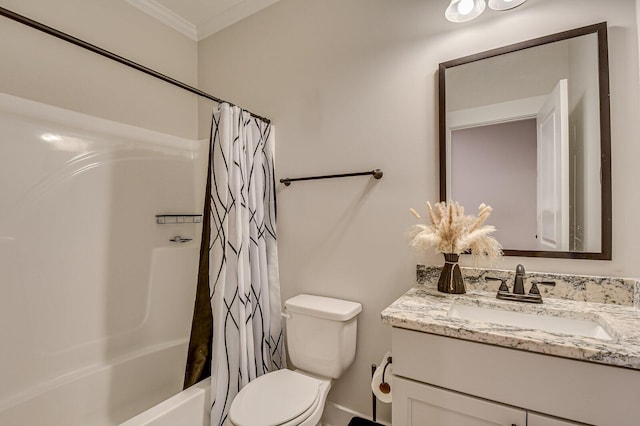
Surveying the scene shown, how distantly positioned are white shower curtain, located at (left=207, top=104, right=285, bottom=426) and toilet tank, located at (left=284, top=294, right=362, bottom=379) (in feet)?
0.66

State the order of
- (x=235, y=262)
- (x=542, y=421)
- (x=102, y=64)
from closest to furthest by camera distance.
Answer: (x=542, y=421) < (x=235, y=262) < (x=102, y=64)

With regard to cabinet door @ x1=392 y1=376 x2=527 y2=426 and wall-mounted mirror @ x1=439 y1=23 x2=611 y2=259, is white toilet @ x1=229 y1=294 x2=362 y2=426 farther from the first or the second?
wall-mounted mirror @ x1=439 y1=23 x2=611 y2=259

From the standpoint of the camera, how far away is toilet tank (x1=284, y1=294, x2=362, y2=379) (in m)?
1.46

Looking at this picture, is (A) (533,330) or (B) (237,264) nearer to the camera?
(A) (533,330)

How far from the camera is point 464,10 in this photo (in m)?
1.24

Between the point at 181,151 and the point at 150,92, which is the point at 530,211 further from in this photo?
the point at 150,92

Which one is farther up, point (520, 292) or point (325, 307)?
point (520, 292)

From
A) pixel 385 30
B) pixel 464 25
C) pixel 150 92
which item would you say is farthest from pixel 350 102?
pixel 150 92

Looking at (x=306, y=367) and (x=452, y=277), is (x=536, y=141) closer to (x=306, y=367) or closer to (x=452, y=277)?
(x=452, y=277)

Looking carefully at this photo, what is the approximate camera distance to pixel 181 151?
2.12 meters

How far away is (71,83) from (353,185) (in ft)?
5.78

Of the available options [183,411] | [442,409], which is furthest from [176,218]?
[442,409]

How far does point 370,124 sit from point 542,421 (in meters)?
1.35

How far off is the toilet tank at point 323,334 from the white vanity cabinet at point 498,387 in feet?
1.53
